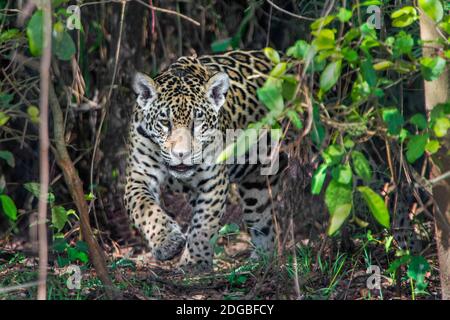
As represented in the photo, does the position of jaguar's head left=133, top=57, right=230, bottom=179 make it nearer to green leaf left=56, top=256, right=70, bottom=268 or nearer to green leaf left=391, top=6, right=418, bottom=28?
green leaf left=56, top=256, right=70, bottom=268

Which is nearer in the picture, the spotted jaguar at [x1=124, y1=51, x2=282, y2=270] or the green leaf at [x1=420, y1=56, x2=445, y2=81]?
the green leaf at [x1=420, y1=56, x2=445, y2=81]

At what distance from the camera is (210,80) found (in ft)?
22.4

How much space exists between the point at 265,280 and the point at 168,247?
99 centimetres

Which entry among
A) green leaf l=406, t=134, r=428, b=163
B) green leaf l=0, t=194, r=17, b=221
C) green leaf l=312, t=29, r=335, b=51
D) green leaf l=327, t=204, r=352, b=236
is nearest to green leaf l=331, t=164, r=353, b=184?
green leaf l=327, t=204, r=352, b=236

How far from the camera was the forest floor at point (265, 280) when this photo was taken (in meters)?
5.39

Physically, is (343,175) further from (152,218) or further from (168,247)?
(152,218)

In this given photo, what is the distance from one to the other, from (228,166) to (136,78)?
996 mm

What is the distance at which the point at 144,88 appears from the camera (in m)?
6.80

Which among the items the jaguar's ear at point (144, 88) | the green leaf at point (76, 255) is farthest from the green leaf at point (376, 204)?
the jaguar's ear at point (144, 88)

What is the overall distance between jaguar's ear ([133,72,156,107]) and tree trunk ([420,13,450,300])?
2207mm

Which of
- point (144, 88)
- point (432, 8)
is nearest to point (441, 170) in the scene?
point (432, 8)

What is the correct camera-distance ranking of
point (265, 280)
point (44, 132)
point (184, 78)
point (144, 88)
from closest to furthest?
point (44, 132), point (265, 280), point (144, 88), point (184, 78)

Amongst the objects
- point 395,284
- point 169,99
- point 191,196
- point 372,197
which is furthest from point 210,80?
point 372,197

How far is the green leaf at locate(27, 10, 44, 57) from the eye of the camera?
4457 mm
